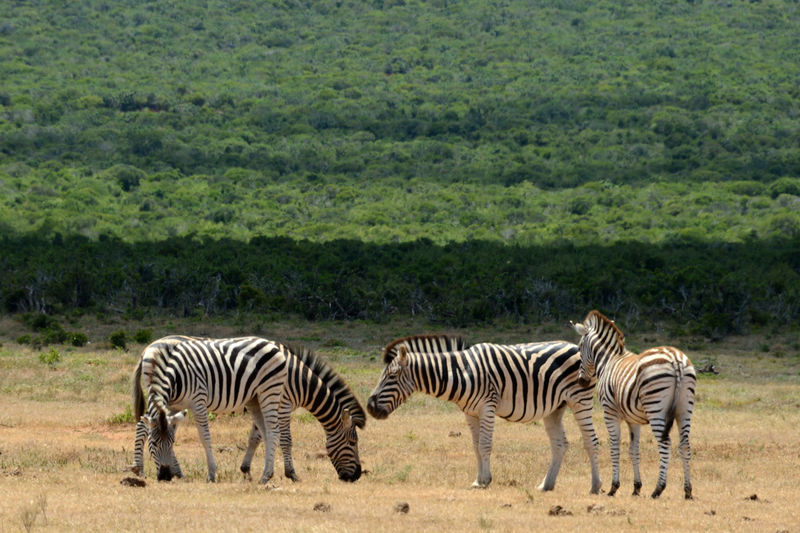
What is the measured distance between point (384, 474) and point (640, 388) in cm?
383

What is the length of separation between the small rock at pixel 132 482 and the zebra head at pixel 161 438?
1.86ft

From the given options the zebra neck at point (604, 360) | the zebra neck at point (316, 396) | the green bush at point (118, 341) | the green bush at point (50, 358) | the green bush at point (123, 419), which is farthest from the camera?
the green bush at point (118, 341)

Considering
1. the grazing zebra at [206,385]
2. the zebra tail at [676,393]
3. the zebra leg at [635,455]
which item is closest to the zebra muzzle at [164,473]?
the grazing zebra at [206,385]

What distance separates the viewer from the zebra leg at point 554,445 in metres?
13.0

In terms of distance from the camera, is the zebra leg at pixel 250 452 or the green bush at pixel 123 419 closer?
the zebra leg at pixel 250 452

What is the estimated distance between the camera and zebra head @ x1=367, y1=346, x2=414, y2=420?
502 inches

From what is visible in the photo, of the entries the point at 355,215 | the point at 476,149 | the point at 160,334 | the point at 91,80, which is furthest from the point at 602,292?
the point at 91,80

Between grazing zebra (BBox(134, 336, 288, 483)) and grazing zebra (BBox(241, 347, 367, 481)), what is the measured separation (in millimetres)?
267

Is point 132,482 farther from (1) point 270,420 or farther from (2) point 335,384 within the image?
(2) point 335,384

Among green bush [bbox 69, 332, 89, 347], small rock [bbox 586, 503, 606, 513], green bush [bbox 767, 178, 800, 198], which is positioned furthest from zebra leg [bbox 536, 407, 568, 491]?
green bush [bbox 767, 178, 800, 198]

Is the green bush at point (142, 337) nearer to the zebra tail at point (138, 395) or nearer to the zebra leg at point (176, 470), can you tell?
the zebra tail at point (138, 395)

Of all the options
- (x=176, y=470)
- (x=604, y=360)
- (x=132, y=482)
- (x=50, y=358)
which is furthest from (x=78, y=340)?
(x=604, y=360)

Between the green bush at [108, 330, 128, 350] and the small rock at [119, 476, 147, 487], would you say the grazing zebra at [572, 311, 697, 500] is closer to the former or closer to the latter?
the small rock at [119, 476, 147, 487]

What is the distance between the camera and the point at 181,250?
2151 inches
